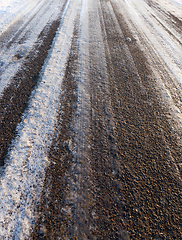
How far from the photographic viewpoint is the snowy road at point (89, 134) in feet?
5.98

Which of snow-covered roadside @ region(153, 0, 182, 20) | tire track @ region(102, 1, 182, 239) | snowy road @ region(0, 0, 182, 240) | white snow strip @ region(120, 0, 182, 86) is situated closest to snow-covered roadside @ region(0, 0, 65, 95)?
snowy road @ region(0, 0, 182, 240)

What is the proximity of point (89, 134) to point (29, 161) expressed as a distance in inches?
43.3

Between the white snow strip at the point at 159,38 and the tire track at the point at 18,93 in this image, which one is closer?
the tire track at the point at 18,93

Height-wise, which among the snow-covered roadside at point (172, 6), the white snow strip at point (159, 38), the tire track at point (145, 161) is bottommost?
the tire track at point (145, 161)

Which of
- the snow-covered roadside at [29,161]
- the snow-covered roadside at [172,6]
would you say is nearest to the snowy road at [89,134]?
the snow-covered roadside at [29,161]

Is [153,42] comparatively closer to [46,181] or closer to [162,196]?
[162,196]

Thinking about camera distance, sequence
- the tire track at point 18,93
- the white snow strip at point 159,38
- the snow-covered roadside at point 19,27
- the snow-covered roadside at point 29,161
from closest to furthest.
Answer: the snow-covered roadside at point 29,161 → the tire track at point 18,93 → the snow-covered roadside at point 19,27 → the white snow strip at point 159,38

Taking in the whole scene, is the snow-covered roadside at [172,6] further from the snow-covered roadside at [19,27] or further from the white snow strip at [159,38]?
the snow-covered roadside at [19,27]

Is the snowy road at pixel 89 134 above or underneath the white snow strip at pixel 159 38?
underneath

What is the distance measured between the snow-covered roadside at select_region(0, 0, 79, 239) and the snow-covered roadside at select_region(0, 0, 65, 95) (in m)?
1.00

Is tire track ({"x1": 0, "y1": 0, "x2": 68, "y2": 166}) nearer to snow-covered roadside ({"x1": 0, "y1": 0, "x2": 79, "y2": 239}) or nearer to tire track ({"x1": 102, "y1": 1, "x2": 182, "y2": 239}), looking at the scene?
snow-covered roadside ({"x1": 0, "y1": 0, "x2": 79, "y2": 239})

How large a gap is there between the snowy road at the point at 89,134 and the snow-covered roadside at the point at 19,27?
5 centimetres

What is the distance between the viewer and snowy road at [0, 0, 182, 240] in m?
1.82

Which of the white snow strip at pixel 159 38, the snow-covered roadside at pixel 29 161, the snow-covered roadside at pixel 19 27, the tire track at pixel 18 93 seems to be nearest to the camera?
the snow-covered roadside at pixel 29 161
